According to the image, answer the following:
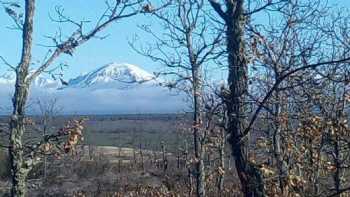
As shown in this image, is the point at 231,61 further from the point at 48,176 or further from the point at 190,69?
the point at 48,176

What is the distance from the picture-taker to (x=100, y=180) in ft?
134

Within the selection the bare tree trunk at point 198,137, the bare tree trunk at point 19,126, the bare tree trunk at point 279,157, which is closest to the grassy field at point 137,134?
the bare tree trunk at point 19,126

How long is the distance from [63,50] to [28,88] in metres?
0.92

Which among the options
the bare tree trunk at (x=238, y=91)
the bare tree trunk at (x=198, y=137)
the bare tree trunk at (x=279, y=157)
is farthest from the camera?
the bare tree trunk at (x=198, y=137)

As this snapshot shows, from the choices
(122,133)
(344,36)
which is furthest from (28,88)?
(122,133)

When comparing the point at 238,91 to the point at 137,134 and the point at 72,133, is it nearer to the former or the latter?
the point at 72,133

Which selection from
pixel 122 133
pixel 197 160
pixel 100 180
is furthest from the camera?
pixel 122 133

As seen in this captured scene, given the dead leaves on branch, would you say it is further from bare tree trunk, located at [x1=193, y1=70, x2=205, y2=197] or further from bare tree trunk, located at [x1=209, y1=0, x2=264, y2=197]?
bare tree trunk, located at [x1=193, y1=70, x2=205, y2=197]

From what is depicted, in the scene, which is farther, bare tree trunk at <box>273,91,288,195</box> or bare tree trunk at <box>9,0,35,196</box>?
bare tree trunk at <box>9,0,35,196</box>

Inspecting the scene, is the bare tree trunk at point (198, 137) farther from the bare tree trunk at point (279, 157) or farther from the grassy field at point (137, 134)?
the bare tree trunk at point (279, 157)

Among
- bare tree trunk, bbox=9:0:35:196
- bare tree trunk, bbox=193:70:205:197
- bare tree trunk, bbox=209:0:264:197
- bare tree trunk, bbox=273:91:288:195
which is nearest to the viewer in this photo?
bare tree trunk, bbox=273:91:288:195

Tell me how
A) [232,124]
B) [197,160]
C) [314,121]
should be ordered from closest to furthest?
[232,124] < [314,121] < [197,160]

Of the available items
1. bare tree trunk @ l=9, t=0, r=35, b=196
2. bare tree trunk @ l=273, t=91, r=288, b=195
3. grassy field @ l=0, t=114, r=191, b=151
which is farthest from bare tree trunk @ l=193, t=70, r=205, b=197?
bare tree trunk @ l=9, t=0, r=35, b=196

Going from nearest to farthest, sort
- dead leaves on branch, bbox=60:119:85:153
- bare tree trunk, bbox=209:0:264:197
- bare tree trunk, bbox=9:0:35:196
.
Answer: bare tree trunk, bbox=209:0:264:197
dead leaves on branch, bbox=60:119:85:153
bare tree trunk, bbox=9:0:35:196
